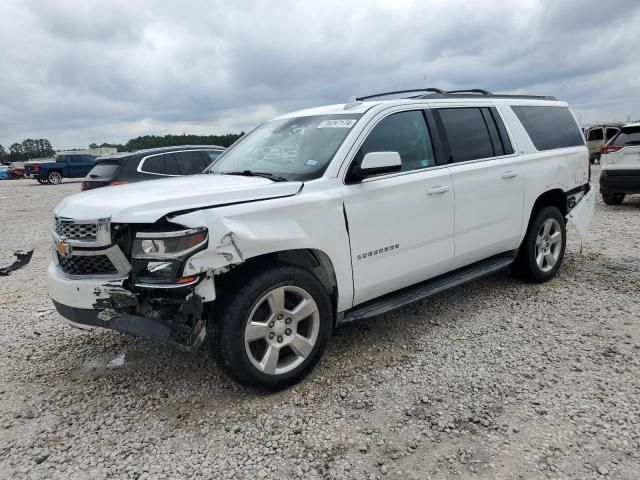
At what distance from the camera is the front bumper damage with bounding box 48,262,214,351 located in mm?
2764

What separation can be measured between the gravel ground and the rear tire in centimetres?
703

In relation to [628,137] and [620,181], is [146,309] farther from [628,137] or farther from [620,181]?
[628,137]

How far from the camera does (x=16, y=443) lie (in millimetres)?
2801

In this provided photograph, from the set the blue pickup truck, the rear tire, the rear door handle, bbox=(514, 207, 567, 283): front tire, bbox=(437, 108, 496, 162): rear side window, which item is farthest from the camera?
the blue pickup truck

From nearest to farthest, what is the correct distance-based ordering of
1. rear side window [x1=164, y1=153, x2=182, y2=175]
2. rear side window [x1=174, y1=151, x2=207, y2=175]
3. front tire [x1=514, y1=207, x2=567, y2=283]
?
front tire [x1=514, y1=207, x2=567, y2=283] → rear side window [x1=164, y1=153, x2=182, y2=175] → rear side window [x1=174, y1=151, x2=207, y2=175]

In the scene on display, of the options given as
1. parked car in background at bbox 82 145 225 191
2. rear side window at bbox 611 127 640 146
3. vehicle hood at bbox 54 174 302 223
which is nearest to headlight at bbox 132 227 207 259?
vehicle hood at bbox 54 174 302 223

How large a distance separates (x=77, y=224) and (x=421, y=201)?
2.42 metres

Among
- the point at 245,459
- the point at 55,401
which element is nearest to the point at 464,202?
the point at 245,459

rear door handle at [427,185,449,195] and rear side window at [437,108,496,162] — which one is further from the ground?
rear side window at [437,108,496,162]

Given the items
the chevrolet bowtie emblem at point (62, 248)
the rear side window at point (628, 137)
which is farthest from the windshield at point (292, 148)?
the rear side window at point (628, 137)

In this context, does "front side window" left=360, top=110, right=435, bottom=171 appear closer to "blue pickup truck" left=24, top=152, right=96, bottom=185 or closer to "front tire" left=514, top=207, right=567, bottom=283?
"front tire" left=514, top=207, right=567, bottom=283

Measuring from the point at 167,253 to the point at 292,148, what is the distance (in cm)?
149

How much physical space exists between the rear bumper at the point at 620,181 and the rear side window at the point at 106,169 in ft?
32.2

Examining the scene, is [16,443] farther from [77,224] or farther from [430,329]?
[430,329]
